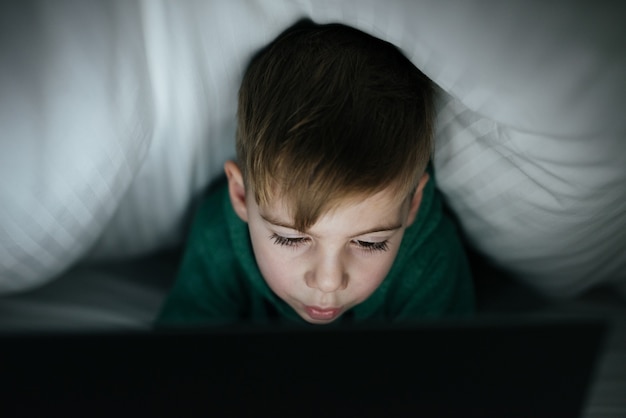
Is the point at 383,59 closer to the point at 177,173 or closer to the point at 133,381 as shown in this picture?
the point at 177,173

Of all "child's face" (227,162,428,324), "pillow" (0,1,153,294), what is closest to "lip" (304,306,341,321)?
"child's face" (227,162,428,324)

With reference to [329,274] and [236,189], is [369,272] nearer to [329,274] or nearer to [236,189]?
[329,274]

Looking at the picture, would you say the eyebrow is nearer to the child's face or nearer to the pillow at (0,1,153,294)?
the child's face

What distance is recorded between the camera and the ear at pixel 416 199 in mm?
663

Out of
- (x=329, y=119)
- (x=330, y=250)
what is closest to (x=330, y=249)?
(x=330, y=250)

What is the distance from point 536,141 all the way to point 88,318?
50 centimetres

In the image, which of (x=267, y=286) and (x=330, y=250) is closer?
(x=330, y=250)

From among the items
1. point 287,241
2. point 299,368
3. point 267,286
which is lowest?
point 267,286

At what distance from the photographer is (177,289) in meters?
0.77

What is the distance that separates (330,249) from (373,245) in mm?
51

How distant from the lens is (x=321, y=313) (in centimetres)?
66

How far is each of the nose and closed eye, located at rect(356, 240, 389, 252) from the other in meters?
0.03

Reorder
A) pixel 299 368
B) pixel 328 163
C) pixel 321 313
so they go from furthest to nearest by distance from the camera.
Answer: pixel 321 313
pixel 328 163
pixel 299 368

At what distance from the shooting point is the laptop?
294 mm
